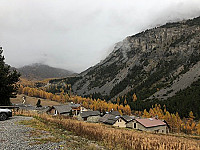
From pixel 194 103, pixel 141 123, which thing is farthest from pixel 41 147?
pixel 194 103

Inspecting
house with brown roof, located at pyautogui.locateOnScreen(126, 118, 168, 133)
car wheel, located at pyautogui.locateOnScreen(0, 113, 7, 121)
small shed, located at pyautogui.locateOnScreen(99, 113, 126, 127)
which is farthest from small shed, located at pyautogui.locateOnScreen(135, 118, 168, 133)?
car wheel, located at pyautogui.locateOnScreen(0, 113, 7, 121)

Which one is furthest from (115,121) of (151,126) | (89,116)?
(89,116)

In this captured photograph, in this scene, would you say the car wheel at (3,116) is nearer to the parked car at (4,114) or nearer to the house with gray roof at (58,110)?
the parked car at (4,114)

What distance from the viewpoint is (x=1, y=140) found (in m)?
9.55

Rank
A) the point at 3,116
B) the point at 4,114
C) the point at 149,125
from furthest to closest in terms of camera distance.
Answer: the point at 149,125 → the point at 4,114 → the point at 3,116

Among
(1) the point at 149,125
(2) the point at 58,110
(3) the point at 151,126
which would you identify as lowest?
(3) the point at 151,126

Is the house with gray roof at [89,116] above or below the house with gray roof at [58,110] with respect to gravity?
below

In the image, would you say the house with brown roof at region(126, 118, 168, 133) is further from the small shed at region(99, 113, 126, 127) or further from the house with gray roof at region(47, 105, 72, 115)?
the house with gray roof at region(47, 105, 72, 115)

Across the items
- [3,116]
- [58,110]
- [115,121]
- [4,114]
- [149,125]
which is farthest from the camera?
[58,110]

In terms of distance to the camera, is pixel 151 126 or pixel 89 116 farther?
pixel 89 116

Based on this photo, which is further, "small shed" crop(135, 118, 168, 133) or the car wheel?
"small shed" crop(135, 118, 168, 133)

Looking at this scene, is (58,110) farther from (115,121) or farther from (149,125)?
(149,125)

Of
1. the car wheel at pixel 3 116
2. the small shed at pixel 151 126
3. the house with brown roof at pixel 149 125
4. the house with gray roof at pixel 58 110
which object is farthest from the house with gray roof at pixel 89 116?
the car wheel at pixel 3 116

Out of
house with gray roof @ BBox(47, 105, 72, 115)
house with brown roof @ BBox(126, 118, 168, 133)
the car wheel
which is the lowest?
house with brown roof @ BBox(126, 118, 168, 133)
